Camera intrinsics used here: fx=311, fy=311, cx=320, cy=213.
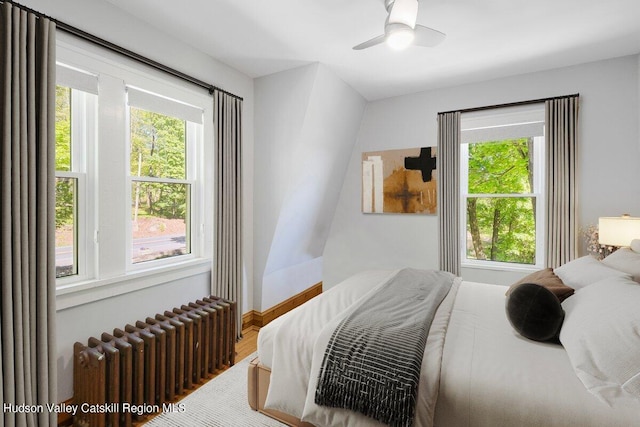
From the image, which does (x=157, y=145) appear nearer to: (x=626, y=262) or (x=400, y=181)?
(x=400, y=181)

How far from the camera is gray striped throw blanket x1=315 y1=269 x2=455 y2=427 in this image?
1.21 meters

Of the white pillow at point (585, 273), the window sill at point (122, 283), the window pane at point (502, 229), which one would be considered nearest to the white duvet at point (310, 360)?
the white pillow at point (585, 273)

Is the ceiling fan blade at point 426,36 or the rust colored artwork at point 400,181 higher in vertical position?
the ceiling fan blade at point 426,36

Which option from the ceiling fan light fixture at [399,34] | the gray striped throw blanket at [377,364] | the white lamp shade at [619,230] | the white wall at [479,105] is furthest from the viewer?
the white wall at [479,105]

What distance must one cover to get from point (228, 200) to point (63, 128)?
1240mm

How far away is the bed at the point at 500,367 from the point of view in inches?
43.4

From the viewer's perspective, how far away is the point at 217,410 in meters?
1.93

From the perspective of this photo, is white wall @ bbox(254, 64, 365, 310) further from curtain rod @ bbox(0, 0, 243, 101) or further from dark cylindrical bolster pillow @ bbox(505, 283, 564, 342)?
dark cylindrical bolster pillow @ bbox(505, 283, 564, 342)

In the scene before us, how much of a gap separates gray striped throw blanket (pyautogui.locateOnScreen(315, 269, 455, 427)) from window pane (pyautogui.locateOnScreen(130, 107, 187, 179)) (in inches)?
75.2

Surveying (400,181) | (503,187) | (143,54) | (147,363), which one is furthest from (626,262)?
(143,54)

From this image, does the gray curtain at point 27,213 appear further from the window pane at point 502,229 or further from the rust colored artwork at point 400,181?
the window pane at point 502,229

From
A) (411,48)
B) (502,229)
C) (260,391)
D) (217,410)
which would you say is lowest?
(217,410)

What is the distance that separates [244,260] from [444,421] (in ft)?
7.80

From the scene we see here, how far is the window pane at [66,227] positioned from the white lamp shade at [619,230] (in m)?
3.79
